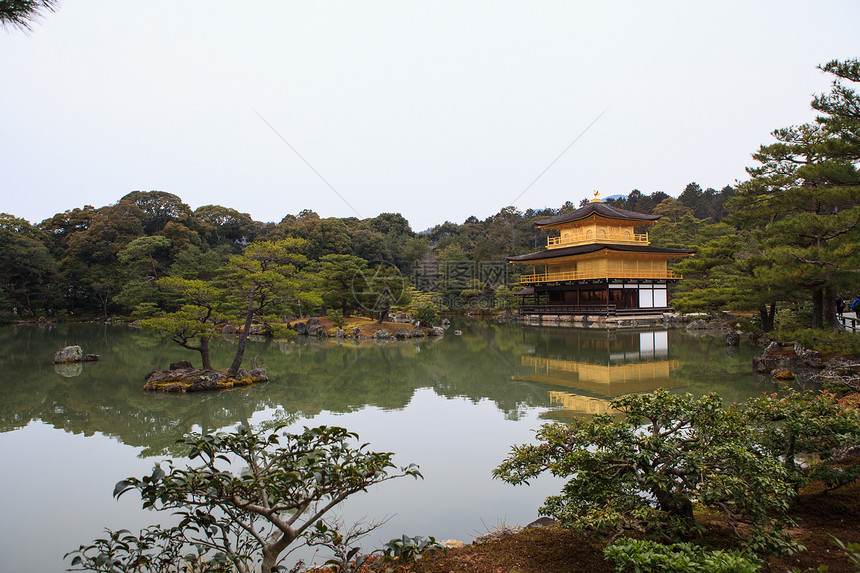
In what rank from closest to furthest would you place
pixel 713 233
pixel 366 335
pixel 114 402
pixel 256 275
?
pixel 114 402 < pixel 256 275 < pixel 366 335 < pixel 713 233

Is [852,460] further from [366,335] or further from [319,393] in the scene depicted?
[366,335]

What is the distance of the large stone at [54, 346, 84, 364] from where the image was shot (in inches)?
502

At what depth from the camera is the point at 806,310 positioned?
12617 mm

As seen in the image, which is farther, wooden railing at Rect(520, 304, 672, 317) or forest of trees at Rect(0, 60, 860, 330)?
wooden railing at Rect(520, 304, 672, 317)

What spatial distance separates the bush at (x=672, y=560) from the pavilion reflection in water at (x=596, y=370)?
4.30 metres

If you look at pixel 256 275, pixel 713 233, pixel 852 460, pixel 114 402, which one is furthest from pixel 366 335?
pixel 713 233

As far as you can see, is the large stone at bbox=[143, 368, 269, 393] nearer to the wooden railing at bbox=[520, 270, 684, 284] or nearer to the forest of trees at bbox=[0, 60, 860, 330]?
the forest of trees at bbox=[0, 60, 860, 330]

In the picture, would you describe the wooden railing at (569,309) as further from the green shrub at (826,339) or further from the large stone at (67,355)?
the large stone at (67,355)

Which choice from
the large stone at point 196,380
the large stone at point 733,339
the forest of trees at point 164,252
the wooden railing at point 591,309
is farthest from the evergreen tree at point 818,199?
the forest of trees at point 164,252

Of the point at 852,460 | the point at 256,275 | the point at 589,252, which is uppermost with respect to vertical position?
the point at 589,252

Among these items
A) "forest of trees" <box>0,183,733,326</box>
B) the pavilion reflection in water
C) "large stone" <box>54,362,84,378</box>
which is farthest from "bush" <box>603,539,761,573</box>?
"forest of trees" <box>0,183,733,326</box>

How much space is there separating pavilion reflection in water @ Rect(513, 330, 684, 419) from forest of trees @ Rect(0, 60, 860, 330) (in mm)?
2440

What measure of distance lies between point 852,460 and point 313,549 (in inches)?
155

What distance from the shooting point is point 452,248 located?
110 ft
